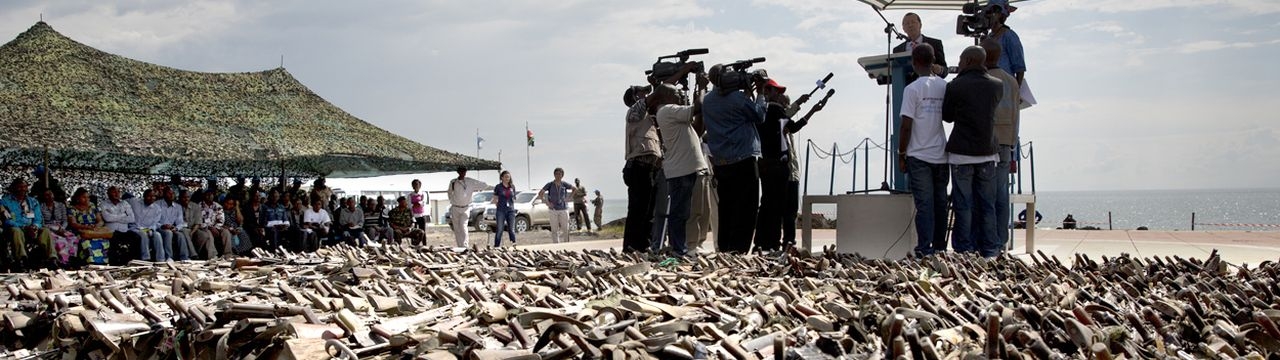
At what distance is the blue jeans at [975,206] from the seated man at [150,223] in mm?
9039

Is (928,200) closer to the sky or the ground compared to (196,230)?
closer to the sky

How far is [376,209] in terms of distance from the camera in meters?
15.4

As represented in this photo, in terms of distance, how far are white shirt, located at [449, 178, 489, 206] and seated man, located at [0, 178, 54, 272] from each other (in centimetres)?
484

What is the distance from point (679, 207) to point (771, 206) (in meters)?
0.79

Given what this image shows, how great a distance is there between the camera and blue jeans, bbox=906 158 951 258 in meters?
6.34

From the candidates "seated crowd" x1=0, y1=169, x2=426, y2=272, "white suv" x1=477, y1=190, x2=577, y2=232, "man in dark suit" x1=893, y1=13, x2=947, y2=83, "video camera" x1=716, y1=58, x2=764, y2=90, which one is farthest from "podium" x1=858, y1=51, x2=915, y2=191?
"white suv" x1=477, y1=190, x2=577, y2=232

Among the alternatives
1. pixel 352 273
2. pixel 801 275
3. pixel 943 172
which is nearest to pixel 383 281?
pixel 352 273

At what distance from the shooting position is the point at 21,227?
9945 millimetres

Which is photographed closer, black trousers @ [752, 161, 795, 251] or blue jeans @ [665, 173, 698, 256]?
blue jeans @ [665, 173, 698, 256]

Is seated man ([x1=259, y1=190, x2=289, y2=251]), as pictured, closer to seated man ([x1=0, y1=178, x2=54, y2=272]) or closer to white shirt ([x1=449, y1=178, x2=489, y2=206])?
white shirt ([x1=449, y1=178, x2=489, y2=206])

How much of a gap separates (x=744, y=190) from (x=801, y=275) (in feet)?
7.85

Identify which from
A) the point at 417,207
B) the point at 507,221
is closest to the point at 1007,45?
the point at 507,221

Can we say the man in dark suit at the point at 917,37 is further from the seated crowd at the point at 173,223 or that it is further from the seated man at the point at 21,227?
the seated man at the point at 21,227

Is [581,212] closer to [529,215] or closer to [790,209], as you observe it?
[529,215]
